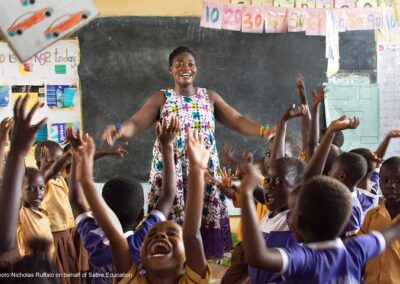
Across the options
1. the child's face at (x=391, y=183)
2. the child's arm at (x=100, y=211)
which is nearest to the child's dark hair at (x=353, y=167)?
the child's face at (x=391, y=183)

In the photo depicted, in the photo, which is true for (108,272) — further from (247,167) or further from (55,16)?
(55,16)

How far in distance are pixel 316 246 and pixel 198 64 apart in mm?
3998

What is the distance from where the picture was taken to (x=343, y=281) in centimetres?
171

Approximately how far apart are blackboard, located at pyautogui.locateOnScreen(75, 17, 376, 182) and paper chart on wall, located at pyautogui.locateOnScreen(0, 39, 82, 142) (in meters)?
0.10

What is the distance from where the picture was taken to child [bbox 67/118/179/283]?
6.63 ft

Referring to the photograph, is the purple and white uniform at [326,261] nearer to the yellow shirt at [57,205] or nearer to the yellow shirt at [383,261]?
the yellow shirt at [383,261]

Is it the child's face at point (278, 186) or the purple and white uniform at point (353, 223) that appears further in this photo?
the purple and white uniform at point (353, 223)

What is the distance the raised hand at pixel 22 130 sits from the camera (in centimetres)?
152

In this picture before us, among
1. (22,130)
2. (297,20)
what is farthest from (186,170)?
(297,20)

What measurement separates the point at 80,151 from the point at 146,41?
12.2 feet

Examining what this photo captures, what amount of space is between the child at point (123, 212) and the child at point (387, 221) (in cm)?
104

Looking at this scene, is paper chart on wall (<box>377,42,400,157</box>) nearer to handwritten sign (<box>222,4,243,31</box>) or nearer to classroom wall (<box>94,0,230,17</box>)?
handwritten sign (<box>222,4,243,31</box>)

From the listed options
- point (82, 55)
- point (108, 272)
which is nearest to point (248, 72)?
point (82, 55)

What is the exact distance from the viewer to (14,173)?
1.51 m
